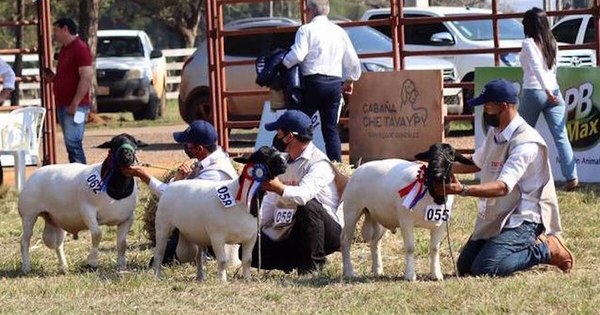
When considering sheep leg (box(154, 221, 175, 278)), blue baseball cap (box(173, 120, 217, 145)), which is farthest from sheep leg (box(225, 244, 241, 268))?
blue baseball cap (box(173, 120, 217, 145))

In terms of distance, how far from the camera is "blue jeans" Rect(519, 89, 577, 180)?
1308 cm

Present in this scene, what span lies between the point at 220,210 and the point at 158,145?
13.3 metres

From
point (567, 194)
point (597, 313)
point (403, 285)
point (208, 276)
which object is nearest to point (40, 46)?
point (567, 194)

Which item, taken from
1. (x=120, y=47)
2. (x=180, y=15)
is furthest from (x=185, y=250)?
(x=180, y=15)

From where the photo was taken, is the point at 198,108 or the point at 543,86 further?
the point at 198,108

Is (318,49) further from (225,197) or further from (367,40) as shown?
(367,40)

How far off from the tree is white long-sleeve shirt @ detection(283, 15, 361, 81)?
29848 mm

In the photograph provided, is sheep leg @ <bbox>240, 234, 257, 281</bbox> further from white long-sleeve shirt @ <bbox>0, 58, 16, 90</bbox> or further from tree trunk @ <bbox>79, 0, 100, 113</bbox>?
tree trunk @ <bbox>79, 0, 100, 113</bbox>

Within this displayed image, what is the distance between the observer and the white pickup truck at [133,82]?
2984 centimetres

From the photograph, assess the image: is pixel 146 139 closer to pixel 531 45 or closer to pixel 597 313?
pixel 531 45

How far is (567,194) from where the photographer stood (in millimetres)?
13117

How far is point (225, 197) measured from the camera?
8680mm

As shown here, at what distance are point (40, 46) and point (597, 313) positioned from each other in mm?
9904

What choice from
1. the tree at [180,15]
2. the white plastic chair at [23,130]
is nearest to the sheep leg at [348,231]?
the white plastic chair at [23,130]
